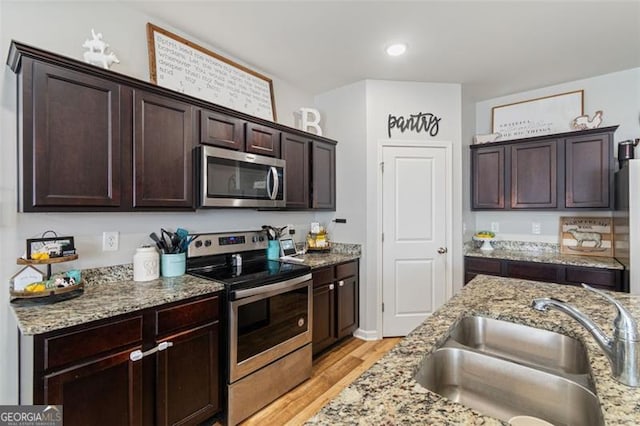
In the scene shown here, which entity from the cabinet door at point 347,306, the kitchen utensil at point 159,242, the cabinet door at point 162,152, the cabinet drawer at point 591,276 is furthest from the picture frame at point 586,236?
the kitchen utensil at point 159,242

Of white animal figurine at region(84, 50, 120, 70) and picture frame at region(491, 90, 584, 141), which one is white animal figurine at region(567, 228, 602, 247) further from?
white animal figurine at region(84, 50, 120, 70)

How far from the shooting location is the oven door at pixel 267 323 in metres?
1.92

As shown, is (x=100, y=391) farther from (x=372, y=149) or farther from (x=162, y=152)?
(x=372, y=149)

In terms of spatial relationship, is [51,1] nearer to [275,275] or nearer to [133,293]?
[133,293]

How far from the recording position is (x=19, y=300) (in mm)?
1534

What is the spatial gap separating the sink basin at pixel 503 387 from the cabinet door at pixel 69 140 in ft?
6.10

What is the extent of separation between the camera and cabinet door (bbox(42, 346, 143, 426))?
1.33 metres

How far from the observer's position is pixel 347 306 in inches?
122

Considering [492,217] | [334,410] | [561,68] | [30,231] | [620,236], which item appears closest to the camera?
[334,410]

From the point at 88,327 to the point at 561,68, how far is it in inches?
169

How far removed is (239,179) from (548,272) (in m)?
3.08

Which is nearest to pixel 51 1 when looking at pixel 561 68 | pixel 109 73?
pixel 109 73

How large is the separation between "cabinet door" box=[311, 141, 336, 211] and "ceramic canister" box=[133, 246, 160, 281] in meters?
1.60

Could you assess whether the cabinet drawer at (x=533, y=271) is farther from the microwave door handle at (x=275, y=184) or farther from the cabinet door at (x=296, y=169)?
the microwave door handle at (x=275, y=184)
